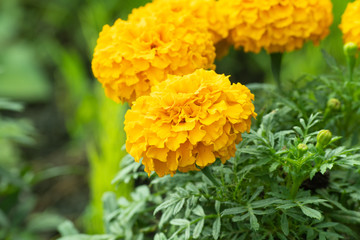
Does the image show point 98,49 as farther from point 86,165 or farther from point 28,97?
point 28,97

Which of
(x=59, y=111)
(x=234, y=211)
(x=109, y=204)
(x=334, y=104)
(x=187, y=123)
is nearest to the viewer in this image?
(x=187, y=123)

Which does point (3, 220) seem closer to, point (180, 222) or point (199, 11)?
point (180, 222)

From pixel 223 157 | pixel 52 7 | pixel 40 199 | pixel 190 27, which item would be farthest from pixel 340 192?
pixel 52 7

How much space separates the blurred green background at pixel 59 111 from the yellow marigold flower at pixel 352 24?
824mm

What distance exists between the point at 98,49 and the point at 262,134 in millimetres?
400

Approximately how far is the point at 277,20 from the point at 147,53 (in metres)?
0.33

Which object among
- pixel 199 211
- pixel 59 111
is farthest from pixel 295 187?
pixel 59 111

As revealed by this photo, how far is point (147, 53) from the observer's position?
987mm

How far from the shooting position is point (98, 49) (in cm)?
103

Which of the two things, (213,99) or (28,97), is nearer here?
(213,99)

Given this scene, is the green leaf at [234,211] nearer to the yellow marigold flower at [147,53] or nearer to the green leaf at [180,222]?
the green leaf at [180,222]

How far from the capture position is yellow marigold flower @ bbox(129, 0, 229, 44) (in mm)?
1088

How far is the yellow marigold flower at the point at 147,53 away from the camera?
98 centimetres

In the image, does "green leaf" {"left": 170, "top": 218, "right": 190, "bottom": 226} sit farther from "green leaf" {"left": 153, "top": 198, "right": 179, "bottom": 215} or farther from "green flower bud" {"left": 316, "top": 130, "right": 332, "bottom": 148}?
"green flower bud" {"left": 316, "top": 130, "right": 332, "bottom": 148}
